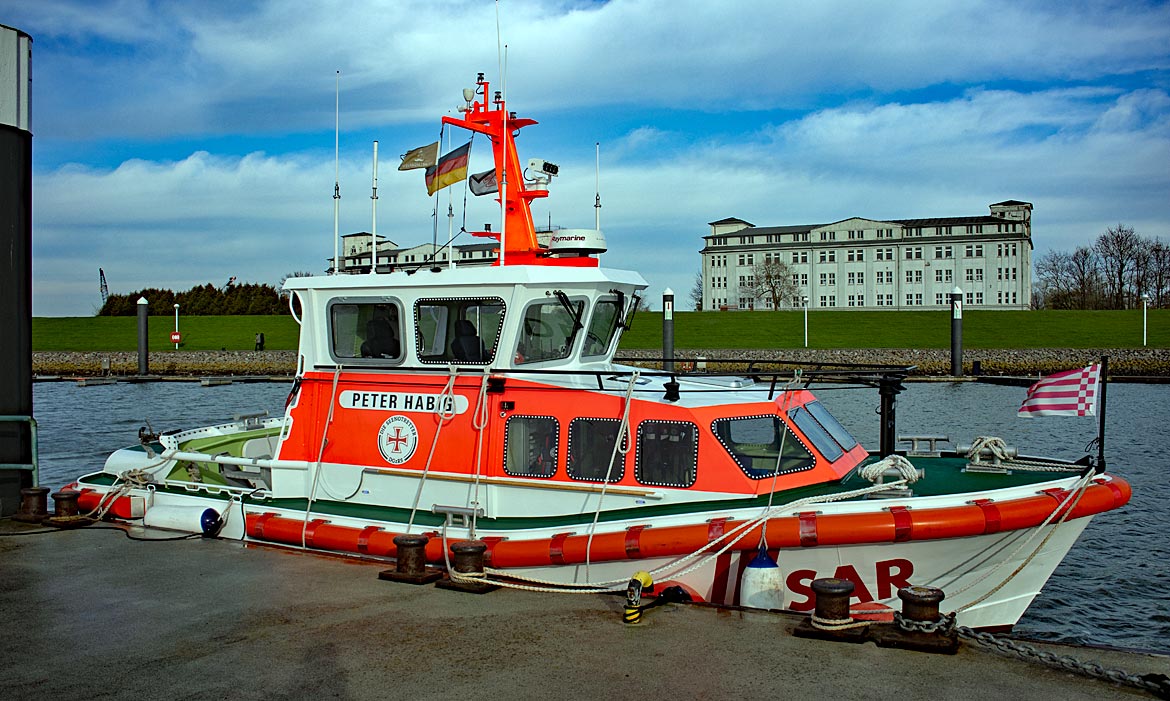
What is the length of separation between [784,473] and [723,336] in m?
56.4

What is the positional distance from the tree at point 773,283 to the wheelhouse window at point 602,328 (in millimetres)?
81248

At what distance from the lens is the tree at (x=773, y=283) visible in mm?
90812

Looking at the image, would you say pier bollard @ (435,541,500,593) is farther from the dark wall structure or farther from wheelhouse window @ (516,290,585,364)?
the dark wall structure

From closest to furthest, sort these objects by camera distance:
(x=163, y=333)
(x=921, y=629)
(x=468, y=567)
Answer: (x=921, y=629) → (x=468, y=567) → (x=163, y=333)

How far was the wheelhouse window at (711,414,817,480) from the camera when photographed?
785 cm

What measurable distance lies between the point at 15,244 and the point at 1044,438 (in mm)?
22228

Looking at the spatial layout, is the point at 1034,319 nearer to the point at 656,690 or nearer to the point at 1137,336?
the point at 1137,336

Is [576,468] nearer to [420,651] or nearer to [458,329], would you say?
[458,329]

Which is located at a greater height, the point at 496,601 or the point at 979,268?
the point at 979,268

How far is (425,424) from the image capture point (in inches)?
339

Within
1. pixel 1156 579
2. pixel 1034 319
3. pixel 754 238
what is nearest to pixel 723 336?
pixel 1034 319

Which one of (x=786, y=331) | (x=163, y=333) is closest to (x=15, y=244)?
(x=786, y=331)

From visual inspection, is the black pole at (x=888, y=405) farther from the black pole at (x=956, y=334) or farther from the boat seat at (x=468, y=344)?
the black pole at (x=956, y=334)

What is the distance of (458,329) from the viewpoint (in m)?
8.59
